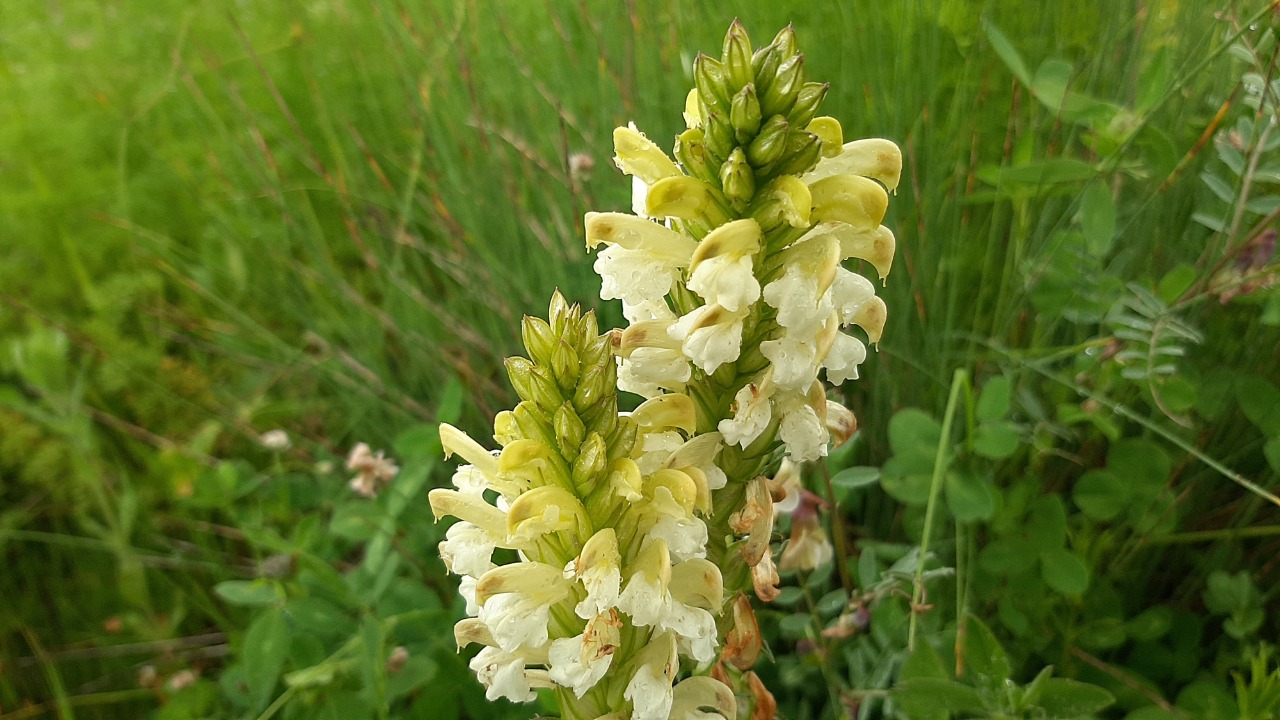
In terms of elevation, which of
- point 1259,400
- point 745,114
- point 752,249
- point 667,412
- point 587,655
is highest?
point 745,114

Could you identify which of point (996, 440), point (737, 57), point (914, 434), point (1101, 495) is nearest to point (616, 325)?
point (914, 434)

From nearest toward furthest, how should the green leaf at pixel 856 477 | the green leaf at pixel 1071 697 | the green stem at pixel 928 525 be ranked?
the green leaf at pixel 1071 697 < the green stem at pixel 928 525 < the green leaf at pixel 856 477

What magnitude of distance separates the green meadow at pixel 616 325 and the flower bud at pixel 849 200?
1.58ft

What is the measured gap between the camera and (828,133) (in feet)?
2.37

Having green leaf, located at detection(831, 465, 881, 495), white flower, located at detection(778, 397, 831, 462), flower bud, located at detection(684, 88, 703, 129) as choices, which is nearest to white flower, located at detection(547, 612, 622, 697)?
white flower, located at detection(778, 397, 831, 462)

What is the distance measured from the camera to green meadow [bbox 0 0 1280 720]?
1294 millimetres

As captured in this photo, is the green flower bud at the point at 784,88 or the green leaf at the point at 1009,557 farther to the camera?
the green leaf at the point at 1009,557

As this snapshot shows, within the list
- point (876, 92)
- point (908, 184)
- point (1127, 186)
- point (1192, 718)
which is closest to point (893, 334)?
point (908, 184)

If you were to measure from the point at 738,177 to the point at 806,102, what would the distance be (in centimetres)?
8

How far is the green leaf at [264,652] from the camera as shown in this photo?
1291 mm

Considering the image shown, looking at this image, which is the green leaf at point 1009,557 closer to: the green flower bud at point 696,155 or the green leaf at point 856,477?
the green leaf at point 856,477

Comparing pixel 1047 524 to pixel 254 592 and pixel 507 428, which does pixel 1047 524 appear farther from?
pixel 254 592

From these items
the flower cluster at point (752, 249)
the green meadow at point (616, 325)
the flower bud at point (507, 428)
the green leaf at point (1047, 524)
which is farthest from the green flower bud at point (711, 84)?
the green leaf at point (1047, 524)

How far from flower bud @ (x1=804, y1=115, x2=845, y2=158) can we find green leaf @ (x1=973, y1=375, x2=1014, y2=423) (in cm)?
68
